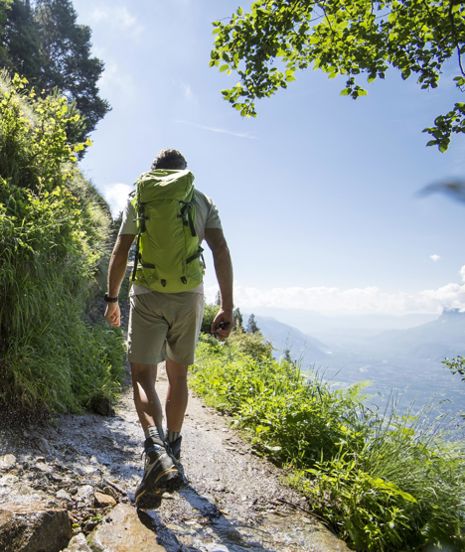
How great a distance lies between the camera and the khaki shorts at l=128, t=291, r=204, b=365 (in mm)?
2797

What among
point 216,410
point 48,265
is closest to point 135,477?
point 48,265

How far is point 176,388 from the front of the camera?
9.76 feet

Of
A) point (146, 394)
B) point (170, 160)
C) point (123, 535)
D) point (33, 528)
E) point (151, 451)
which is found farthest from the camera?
point (170, 160)

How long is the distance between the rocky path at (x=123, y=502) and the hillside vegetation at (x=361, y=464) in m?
0.22

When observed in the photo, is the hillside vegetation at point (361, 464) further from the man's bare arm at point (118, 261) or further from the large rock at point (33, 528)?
the man's bare arm at point (118, 261)

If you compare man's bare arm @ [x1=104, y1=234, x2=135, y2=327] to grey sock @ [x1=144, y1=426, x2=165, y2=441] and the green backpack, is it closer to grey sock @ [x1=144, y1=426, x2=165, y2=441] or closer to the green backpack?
the green backpack

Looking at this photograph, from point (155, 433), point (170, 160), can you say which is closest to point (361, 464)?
point (155, 433)

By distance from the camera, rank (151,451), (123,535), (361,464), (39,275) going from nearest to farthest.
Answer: (123,535), (151,451), (361,464), (39,275)

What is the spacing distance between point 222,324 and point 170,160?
1.38 metres

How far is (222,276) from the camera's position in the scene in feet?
9.87

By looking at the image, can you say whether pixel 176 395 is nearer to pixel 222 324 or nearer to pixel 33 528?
pixel 222 324

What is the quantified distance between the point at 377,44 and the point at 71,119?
3.56m

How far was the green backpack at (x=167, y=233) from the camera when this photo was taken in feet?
8.80

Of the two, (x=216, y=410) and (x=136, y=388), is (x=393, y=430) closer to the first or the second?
(x=136, y=388)
